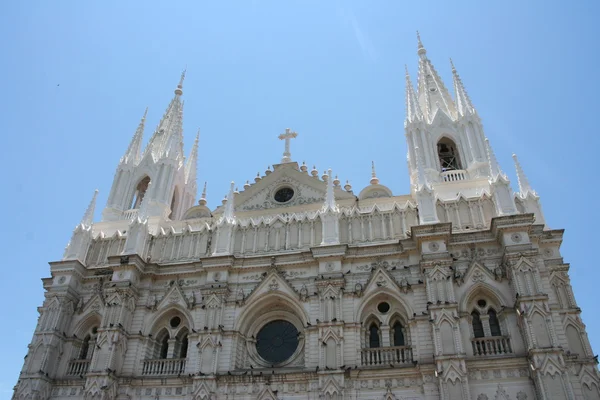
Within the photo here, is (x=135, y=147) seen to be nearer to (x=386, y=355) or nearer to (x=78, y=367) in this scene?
(x=78, y=367)

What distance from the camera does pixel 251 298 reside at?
864 inches

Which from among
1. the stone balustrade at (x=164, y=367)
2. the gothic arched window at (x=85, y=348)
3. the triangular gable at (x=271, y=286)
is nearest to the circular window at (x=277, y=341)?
the triangular gable at (x=271, y=286)

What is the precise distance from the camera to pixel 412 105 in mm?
28953

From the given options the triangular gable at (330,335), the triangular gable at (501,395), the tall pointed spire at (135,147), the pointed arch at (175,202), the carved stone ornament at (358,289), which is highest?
the tall pointed spire at (135,147)

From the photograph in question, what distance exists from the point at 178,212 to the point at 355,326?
14.8 meters

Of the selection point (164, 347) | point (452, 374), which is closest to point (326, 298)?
point (452, 374)

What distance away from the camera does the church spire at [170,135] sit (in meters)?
30.5

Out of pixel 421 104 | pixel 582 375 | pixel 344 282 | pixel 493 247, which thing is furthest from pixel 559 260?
pixel 421 104

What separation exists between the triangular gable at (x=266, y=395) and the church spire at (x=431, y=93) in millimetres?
16949

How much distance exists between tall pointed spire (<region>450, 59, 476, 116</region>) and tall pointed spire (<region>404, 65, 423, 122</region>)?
2.24m

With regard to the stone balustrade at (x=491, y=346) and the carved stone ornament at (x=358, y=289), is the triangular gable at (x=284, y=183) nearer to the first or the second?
the carved stone ornament at (x=358, y=289)

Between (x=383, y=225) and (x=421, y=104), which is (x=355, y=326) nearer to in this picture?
(x=383, y=225)

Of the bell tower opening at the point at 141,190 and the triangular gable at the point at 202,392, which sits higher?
the bell tower opening at the point at 141,190

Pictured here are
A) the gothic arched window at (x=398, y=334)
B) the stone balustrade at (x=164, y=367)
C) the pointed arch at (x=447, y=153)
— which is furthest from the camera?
the pointed arch at (x=447, y=153)
